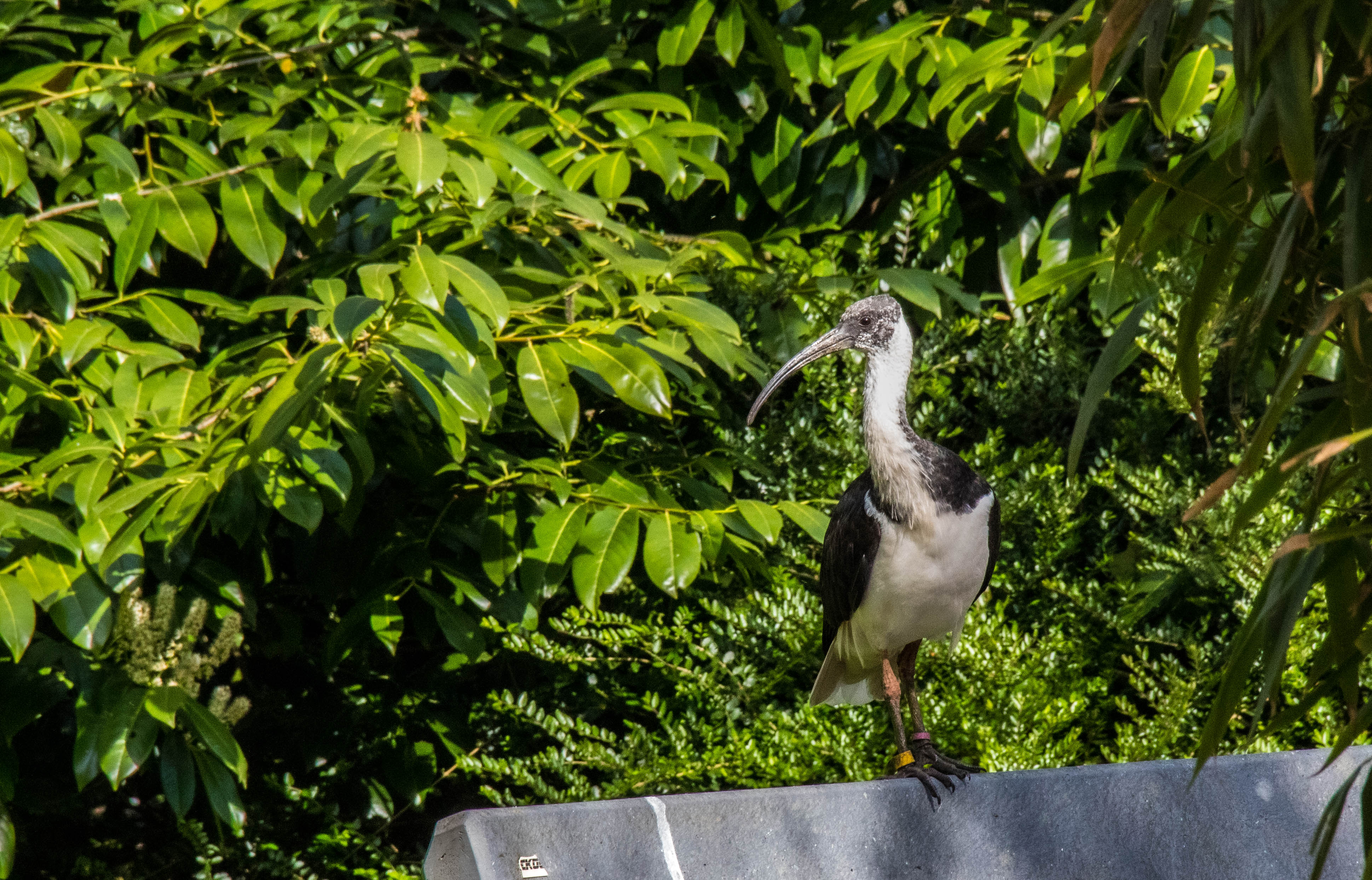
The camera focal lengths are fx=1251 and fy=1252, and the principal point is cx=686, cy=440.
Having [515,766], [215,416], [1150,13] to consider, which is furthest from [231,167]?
[1150,13]

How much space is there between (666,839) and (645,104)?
229 cm

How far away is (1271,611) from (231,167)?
3.19 meters

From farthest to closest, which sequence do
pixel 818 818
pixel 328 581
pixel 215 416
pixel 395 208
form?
→ pixel 328 581 < pixel 395 208 < pixel 215 416 < pixel 818 818

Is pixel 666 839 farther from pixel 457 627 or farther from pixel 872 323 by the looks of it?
pixel 872 323

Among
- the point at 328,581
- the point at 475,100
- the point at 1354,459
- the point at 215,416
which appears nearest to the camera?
the point at 1354,459

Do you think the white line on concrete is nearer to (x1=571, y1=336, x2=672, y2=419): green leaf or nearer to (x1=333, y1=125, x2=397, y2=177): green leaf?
(x1=571, y1=336, x2=672, y2=419): green leaf

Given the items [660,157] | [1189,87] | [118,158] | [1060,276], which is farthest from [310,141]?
[1189,87]

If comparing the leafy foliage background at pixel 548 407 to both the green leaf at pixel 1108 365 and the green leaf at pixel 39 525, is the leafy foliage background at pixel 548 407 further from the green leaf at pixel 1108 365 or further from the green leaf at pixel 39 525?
the green leaf at pixel 1108 365

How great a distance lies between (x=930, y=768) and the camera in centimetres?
286

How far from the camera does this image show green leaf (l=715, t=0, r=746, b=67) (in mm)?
3861

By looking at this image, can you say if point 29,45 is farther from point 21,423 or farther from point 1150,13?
point 1150,13

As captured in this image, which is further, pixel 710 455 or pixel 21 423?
pixel 710 455

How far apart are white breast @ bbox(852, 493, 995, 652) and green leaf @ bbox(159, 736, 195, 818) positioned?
1.88 meters

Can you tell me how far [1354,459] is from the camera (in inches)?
80.2
